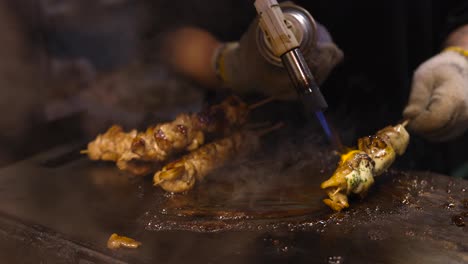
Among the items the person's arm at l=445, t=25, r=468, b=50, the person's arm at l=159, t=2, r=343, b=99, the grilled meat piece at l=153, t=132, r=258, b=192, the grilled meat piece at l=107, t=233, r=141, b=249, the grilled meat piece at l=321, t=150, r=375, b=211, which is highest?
the person's arm at l=159, t=2, r=343, b=99

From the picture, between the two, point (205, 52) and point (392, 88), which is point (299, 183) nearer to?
point (392, 88)

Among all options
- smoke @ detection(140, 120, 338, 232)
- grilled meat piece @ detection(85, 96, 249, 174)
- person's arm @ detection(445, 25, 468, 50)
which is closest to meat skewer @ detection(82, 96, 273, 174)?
grilled meat piece @ detection(85, 96, 249, 174)

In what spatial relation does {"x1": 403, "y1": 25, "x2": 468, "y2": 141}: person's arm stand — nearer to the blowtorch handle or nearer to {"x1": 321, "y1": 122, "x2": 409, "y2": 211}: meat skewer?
{"x1": 321, "y1": 122, "x2": 409, "y2": 211}: meat skewer

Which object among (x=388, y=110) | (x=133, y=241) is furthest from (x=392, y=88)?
(x=133, y=241)

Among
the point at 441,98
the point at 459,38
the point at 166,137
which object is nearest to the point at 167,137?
the point at 166,137

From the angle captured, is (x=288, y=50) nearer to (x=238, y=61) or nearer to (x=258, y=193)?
(x=258, y=193)

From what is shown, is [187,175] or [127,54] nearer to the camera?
[187,175]
